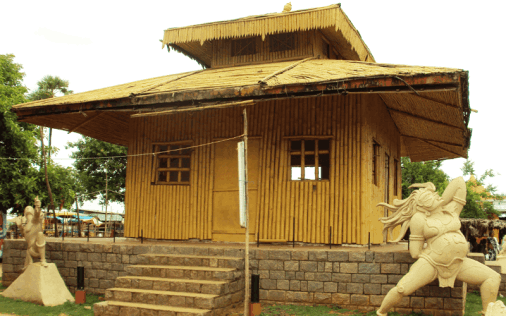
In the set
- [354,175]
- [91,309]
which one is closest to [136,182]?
[91,309]

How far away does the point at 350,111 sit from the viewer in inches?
400

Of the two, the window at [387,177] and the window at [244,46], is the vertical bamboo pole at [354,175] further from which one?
the window at [244,46]

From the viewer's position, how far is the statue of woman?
7.36 metres

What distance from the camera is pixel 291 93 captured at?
901 cm

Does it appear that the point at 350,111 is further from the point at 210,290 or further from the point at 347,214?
the point at 210,290

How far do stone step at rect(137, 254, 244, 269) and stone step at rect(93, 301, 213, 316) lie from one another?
131 centimetres

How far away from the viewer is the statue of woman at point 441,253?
7363 mm

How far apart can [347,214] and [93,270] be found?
233 inches

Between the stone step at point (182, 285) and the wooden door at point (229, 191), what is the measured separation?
2083 millimetres

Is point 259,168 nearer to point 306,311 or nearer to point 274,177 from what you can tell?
point 274,177

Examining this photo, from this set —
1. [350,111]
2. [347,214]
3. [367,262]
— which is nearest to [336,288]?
[367,262]

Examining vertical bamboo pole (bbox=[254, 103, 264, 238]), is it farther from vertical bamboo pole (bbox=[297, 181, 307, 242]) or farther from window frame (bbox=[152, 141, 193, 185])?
window frame (bbox=[152, 141, 193, 185])

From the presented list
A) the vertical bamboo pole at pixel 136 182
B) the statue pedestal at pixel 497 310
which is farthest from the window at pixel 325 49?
the statue pedestal at pixel 497 310

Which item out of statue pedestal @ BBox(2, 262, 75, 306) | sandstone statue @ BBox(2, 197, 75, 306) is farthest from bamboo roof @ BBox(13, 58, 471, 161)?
statue pedestal @ BBox(2, 262, 75, 306)
